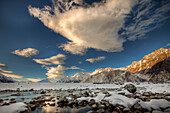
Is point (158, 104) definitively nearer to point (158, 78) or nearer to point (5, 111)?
point (5, 111)

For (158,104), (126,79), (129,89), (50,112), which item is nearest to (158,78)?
(126,79)

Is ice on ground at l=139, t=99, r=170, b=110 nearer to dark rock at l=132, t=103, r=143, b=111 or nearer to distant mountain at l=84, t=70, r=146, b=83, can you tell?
dark rock at l=132, t=103, r=143, b=111

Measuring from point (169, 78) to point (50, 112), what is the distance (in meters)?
174

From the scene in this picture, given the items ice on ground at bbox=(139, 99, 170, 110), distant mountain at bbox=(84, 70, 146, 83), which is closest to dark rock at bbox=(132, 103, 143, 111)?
ice on ground at bbox=(139, 99, 170, 110)

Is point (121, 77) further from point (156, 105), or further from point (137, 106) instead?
point (137, 106)

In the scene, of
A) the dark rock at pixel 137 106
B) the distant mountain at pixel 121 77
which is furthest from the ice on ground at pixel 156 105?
the distant mountain at pixel 121 77

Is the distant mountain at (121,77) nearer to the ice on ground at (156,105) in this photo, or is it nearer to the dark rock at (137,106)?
the ice on ground at (156,105)

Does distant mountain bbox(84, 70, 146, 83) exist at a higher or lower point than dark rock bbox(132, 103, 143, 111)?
higher

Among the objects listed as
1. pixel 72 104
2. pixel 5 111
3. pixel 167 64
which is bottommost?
pixel 72 104

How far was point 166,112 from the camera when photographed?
29.0 ft

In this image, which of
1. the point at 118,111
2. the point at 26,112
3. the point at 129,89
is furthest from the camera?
the point at 129,89

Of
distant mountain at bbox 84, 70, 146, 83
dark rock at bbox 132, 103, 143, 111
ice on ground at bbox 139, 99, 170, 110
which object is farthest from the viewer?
distant mountain at bbox 84, 70, 146, 83

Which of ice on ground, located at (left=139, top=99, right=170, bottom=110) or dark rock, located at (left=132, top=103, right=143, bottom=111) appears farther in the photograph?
dark rock, located at (left=132, top=103, right=143, bottom=111)

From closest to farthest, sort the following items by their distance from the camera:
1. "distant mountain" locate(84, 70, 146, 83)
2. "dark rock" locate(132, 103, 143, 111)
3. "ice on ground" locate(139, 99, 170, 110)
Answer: "ice on ground" locate(139, 99, 170, 110)
"dark rock" locate(132, 103, 143, 111)
"distant mountain" locate(84, 70, 146, 83)
